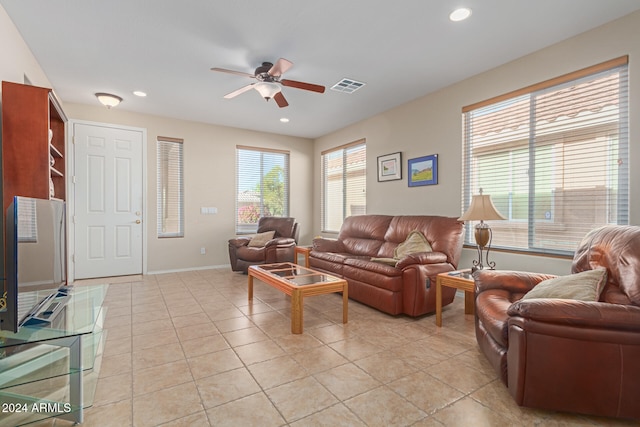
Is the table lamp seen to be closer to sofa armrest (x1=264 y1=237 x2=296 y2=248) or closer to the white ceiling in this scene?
the white ceiling

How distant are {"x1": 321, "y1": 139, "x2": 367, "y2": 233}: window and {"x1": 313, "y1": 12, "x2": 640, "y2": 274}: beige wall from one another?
0.66 ft

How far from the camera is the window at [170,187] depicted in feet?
17.1

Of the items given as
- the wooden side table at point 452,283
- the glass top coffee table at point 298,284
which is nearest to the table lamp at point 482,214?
the wooden side table at point 452,283

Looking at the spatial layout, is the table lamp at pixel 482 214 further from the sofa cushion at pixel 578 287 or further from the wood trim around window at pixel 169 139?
the wood trim around window at pixel 169 139

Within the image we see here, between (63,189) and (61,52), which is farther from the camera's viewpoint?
(63,189)

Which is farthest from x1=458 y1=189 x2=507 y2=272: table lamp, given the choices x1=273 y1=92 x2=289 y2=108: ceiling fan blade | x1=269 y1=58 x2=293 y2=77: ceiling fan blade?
x1=273 y1=92 x2=289 y2=108: ceiling fan blade

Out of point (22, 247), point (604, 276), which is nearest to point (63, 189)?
point (22, 247)

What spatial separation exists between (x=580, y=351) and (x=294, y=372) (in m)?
1.59

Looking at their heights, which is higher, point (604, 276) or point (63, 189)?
point (63, 189)

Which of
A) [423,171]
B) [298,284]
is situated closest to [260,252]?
[298,284]

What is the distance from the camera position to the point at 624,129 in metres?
2.52

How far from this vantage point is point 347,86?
12.7 feet

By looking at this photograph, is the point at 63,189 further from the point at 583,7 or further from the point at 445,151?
the point at 583,7

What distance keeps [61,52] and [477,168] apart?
4626mm
